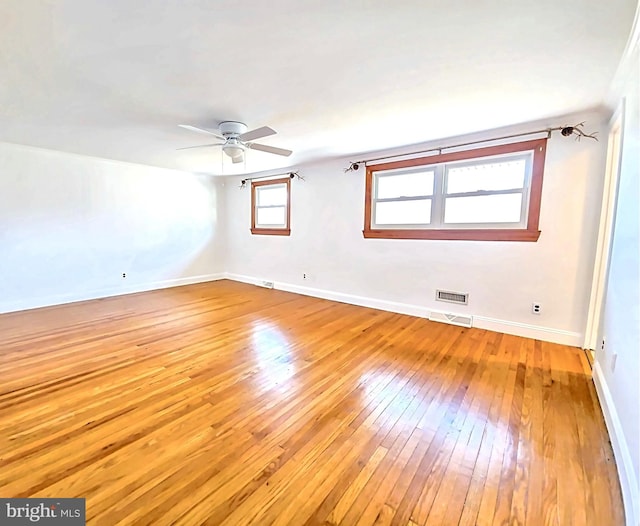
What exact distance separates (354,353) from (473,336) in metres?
1.50

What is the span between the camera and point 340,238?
4.82 meters

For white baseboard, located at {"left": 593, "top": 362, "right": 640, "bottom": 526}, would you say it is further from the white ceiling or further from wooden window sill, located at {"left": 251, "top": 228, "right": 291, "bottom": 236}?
wooden window sill, located at {"left": 251, "top": 228, "right": 291, "bottom": 236}

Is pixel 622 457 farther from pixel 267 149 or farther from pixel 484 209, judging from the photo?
pixel 267 149

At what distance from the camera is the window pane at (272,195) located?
5.72m

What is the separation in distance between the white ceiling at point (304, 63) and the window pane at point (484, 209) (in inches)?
32.4

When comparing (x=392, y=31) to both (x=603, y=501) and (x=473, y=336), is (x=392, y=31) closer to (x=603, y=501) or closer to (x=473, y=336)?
(x=603, y=501)

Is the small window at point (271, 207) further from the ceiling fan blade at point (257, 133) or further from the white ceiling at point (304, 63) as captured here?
the ceiling fan blade at point (257, 133)

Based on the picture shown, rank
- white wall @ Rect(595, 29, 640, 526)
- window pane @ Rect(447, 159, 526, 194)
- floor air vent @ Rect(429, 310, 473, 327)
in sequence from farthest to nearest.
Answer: floor air vent @ Rect(429, 310, 473, 327)
window pane @ Rect(447, 159, 526, 194)
white wall @ Rect(595, 29, 640, 526)

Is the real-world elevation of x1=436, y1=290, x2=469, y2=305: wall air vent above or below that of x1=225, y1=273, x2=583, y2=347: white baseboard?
above

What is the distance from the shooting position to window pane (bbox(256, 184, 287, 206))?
572 centimetres

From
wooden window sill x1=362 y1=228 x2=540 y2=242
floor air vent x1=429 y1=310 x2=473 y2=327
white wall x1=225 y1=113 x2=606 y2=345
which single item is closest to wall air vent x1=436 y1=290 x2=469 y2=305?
white wall x1=225 y1=113 x2=606 y2=345

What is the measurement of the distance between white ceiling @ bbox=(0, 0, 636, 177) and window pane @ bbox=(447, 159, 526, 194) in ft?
1.63

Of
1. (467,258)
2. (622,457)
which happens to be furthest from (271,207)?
(622,457)

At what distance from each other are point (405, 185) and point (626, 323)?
2966 mm
